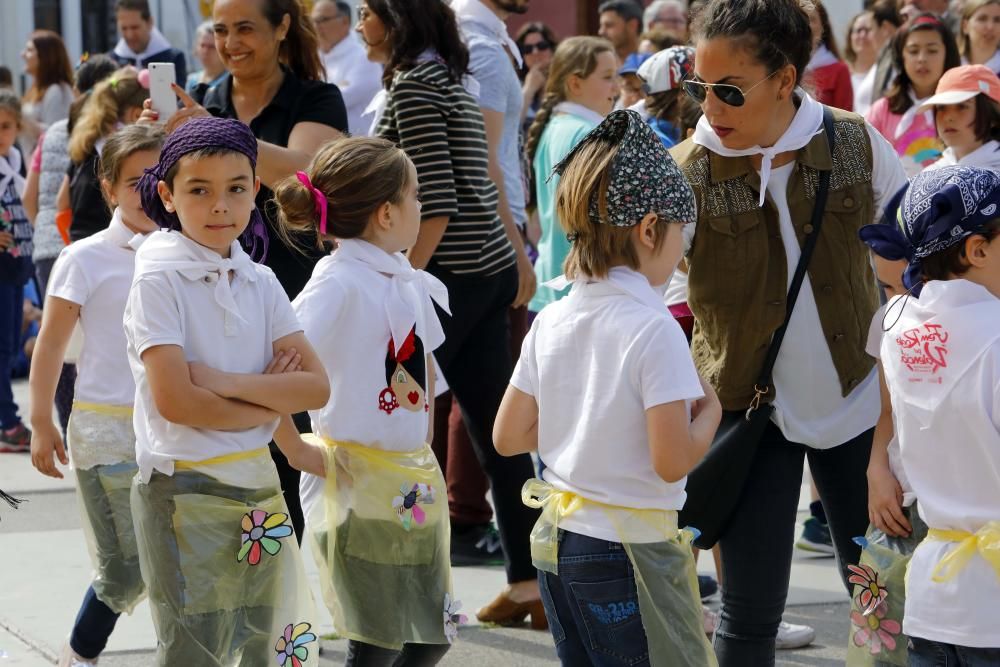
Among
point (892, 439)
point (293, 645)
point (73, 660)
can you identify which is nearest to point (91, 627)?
point (73, 660)

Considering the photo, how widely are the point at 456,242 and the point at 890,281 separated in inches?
64.4

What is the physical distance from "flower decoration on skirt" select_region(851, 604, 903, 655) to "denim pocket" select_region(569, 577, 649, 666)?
21.6 inches

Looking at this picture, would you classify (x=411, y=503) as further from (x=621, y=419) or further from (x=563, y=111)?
(x=563, y=111)

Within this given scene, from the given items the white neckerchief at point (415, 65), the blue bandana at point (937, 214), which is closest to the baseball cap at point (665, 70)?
the white neckerchief at point (415, 65)

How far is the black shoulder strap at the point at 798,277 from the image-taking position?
3453 millimetres

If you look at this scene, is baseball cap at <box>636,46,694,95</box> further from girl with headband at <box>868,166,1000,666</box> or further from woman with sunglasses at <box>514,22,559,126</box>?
woman with sunglasses at <box>514,22,559,126</box>

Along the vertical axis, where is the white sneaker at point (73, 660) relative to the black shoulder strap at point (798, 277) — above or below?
below

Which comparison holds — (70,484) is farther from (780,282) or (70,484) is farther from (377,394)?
(780,282)

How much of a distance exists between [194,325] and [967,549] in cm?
167

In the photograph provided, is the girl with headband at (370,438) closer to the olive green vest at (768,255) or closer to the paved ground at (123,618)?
the olive green vest at (768,255)

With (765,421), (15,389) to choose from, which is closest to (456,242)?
(765,421)

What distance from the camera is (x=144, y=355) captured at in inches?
126

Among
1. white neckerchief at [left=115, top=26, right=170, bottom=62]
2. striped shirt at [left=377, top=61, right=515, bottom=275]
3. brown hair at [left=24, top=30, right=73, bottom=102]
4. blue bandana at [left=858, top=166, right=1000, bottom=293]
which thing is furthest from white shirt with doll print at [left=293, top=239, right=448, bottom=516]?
brown hair at [left=24, top=30, right=73, bottom=102]

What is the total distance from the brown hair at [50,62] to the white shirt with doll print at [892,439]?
856 cm
